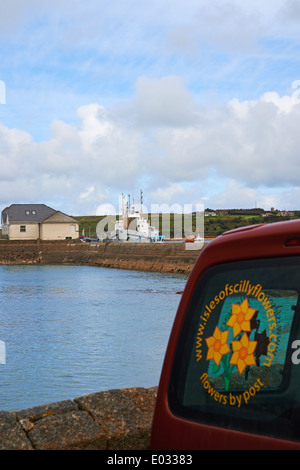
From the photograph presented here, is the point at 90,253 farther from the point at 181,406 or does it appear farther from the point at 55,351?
the point at 181,406

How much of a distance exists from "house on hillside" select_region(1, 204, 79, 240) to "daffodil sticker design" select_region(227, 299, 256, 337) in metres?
88.2

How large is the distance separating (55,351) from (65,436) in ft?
57.7

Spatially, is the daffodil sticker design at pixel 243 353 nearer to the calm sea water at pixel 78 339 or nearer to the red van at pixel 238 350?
the red van at pixel 238 350

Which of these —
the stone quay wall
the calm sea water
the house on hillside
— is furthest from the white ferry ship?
the stone quay wall

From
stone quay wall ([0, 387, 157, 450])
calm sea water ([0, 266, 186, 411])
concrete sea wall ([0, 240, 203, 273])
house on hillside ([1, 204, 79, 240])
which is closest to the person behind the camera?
stone quay wall ([0, 387, 157, 450])

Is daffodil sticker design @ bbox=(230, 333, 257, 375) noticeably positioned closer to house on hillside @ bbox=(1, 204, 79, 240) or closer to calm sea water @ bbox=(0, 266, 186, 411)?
calm sea water @ bbox=(0, 266, 186, 411)

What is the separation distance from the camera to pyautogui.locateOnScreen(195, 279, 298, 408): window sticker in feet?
7.52

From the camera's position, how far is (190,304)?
2588mm

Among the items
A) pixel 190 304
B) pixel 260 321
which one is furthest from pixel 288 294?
pixel 190 304

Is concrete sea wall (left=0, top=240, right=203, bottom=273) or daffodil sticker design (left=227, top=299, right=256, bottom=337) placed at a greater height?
daffodil sticker design (left=227, top=299, right=256, bottom=337)

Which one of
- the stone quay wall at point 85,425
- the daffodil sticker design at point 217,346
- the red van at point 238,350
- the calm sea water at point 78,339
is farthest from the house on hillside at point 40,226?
the daffodil sticker design at point 217,346

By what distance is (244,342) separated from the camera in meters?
2.34

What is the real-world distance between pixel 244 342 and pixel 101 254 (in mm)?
79025

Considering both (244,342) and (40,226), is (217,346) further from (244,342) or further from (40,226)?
(40,226)
